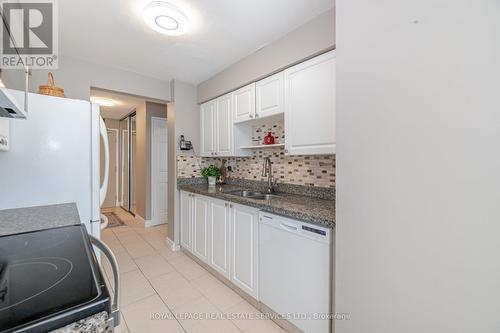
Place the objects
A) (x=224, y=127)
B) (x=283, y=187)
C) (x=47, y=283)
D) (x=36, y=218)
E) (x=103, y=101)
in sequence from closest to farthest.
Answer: (x=47, y=283) < (x=36, y=218) < (x=283, y=187) < (x=224, y=127) < (x=103, y=101)

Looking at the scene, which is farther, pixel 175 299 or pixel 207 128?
pixel 207 128

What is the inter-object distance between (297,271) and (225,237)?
2.83ft

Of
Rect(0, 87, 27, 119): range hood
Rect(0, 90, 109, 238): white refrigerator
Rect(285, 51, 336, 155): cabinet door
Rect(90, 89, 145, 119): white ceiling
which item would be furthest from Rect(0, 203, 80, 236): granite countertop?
Rect(90, 89, 145, 119): white ceiling

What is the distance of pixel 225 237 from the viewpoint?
206cm

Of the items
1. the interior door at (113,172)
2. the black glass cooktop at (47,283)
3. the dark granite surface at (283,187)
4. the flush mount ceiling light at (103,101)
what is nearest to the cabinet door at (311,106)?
the dark granite surface at (283,187)

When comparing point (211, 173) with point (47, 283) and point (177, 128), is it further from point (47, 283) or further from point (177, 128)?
point (47, 283)

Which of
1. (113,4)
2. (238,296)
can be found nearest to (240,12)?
(113,4)

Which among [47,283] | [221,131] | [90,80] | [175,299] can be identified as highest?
[90,80]

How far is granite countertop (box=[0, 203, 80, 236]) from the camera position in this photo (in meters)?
0.94

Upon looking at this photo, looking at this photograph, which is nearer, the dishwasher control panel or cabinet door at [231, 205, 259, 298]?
the dishwasher control panel

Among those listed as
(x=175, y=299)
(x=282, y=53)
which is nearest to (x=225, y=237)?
(x=175, y=299)

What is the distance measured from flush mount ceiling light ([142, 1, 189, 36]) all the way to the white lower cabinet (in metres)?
1.58

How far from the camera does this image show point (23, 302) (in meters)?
0.42

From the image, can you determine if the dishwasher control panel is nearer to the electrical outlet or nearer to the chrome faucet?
the chrome faucet
